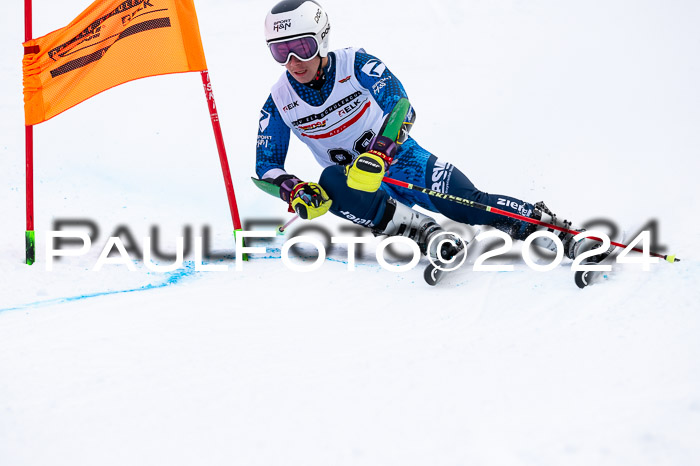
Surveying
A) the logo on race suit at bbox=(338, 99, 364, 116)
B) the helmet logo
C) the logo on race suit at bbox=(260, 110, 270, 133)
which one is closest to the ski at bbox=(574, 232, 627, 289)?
the logo on race suit at bbox=(338, 99, 364, 116)

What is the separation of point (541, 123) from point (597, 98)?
34.6 inches

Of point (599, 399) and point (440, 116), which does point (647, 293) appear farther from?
point (440, 116)

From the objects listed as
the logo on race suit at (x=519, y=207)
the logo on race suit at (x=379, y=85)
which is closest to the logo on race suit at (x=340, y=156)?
the logo on race suit at (x=379, y=85)

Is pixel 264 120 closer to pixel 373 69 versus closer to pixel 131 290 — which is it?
pixel 373 69

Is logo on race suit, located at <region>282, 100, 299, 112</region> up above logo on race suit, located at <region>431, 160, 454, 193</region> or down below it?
above

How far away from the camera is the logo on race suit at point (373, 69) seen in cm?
380

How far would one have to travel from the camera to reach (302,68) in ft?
12.0

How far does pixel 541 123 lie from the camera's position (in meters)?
6.70

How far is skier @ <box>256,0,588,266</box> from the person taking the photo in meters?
3.52

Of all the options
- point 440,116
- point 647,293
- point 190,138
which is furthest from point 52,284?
point 440,116

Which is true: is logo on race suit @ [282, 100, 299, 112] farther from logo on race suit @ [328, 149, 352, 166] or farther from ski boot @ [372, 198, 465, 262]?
Result: ski boot @ [372, 198, 465, 262]

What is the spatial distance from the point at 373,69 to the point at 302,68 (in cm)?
45

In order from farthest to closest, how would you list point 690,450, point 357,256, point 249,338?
point 357,256, point 249,338, point 690,450

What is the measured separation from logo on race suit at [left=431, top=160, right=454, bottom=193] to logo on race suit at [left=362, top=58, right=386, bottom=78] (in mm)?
669
